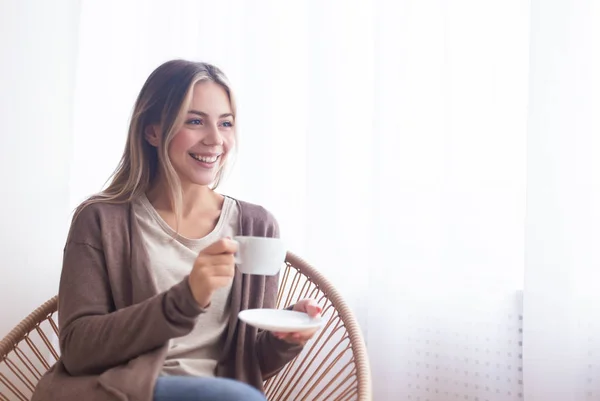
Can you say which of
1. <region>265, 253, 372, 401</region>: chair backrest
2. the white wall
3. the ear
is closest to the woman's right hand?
<region>265, 253, 372, 401</region>: chair backrest

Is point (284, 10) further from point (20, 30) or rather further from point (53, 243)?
point (53, 243)

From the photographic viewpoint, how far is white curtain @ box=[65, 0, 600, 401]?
1.33 m

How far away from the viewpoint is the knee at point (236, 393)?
3.32 feet

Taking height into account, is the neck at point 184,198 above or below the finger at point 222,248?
above

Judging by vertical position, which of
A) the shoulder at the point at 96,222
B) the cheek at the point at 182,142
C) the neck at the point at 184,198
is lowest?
the shoulder at the point at 96,222

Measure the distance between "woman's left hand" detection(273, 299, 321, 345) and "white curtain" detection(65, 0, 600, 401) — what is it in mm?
343

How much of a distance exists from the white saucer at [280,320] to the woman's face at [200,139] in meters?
0.34

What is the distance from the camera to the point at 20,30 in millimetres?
1751

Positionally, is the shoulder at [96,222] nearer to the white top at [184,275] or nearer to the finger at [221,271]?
the white top at [184,275]

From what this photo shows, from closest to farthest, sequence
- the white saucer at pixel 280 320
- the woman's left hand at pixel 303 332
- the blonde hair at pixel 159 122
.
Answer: the white saucer at pixel 280 320
the woman's left hand at pixel 303 332
the blonde hair at pixel 159 122

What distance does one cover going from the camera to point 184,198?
1.34 m

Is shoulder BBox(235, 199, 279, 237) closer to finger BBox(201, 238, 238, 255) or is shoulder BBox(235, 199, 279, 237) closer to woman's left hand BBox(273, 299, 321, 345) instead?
woman's left hand BBox(273, 299, 321, 345)

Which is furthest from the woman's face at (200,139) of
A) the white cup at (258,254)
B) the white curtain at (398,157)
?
the white curtain at (398,157)

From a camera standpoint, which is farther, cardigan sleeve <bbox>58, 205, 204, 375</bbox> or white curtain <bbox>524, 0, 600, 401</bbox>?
white curtain <bbox>524, 0, 600, 401</bbox>
